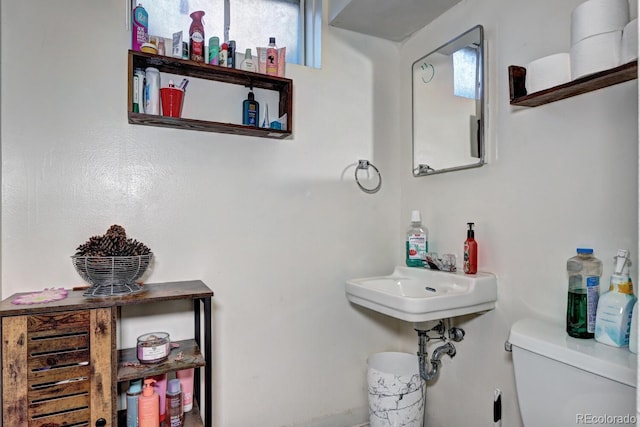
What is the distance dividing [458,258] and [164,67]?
142 cm

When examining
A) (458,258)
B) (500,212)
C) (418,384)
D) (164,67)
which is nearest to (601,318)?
Result: (500,212)

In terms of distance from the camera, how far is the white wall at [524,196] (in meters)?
1.09

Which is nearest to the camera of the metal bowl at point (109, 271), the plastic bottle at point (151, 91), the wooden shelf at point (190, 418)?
the metal bowl at point (109, 271)

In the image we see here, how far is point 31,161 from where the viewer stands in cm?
131

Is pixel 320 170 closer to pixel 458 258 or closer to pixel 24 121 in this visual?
pixel 458 258

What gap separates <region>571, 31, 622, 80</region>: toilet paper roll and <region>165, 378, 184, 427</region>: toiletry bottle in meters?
1.59

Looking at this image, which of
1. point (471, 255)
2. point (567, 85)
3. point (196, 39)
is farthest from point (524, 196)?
point (196, 39)

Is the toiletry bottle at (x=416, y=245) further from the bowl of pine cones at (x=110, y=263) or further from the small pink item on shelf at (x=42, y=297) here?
the small pink item on shelf at (x=42, y=297)

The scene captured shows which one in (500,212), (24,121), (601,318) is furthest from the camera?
(500,212)

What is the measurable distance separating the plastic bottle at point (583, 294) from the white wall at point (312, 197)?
0.14 ft

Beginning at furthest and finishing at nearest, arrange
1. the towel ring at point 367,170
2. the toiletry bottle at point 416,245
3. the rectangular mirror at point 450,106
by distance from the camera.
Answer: the towel ring at point 367,170, the toiletry bottle at point 416,245, the rectangular mirror at point 450,106

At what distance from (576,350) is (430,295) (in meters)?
0.56

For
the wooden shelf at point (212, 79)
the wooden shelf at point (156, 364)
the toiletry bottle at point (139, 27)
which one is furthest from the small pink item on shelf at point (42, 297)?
the toiletry bottle at point (139, 27)

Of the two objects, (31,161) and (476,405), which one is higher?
(31,161)
